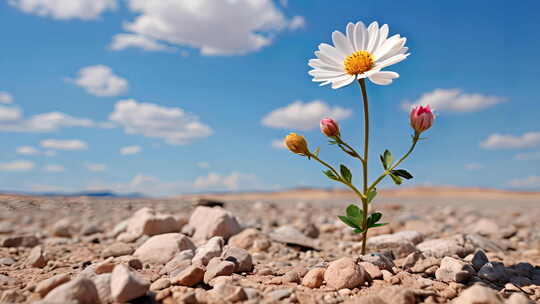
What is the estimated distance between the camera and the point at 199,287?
271 cm

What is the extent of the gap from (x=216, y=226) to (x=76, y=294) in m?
2.82

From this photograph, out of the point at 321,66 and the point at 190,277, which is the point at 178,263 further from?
the point at 321,66

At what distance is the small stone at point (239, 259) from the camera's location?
3.28 meters

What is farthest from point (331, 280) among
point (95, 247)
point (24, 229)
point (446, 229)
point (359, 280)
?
point (24, 229)

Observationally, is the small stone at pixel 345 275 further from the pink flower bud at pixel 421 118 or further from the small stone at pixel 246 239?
the small stone at pixel 246 239

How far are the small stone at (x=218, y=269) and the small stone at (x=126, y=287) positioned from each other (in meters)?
0.53

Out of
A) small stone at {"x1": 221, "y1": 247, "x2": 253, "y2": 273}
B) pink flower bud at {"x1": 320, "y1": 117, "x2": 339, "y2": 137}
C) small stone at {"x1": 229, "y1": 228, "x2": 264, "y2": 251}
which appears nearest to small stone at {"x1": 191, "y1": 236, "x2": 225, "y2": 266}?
small stone at {"x1": 221, "y1": 247, "x2": 253, "y2": 273}

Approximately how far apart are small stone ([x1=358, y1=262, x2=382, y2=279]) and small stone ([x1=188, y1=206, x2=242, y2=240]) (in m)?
2.42

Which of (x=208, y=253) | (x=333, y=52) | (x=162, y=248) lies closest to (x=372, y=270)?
(x=208, y=253)

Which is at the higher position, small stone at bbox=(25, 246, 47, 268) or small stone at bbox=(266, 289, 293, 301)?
small stone at bbox=(266, 289, 293, 301)

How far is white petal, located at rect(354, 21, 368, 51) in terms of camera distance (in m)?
3.12

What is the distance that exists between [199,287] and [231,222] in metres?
2.49

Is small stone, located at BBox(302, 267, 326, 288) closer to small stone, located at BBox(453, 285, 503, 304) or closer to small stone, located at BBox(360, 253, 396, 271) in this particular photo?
small stone, located at BBox(360, 253, 396, 271)

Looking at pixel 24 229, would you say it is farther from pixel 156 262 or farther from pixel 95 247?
pixel 156 262
